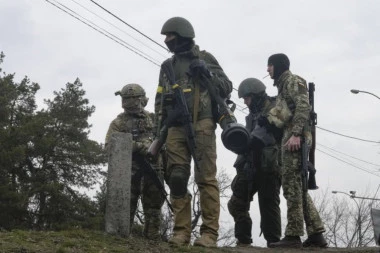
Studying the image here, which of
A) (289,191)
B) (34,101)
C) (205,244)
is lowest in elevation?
(205,244)

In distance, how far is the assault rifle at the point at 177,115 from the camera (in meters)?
6.28

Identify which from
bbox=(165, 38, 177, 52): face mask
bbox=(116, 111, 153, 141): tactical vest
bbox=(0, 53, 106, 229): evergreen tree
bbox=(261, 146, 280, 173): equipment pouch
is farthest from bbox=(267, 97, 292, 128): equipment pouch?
bbox=(0, 53, 106, 229): evergreen tree

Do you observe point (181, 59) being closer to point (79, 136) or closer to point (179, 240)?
point (179, 240)

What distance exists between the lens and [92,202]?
1355 inches

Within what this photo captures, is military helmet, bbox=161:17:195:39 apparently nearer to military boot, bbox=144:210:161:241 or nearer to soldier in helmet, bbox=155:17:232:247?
soldier in helmet, bbox=155:17:232:247

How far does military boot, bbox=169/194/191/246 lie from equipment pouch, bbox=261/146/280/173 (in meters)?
1.61

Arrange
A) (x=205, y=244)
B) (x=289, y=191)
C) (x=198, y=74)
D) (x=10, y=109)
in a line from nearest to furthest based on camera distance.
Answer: (x=205, y=244) < (x=198, y=74) < (x=289, y=191) < (x=10, y=109)

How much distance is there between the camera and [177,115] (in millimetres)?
6391

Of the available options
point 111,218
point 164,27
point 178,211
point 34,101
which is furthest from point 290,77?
point 34,101

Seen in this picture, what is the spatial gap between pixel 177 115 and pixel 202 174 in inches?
26.1

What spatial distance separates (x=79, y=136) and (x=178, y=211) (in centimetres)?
2907

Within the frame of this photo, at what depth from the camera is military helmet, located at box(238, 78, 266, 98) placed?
8.25 metres

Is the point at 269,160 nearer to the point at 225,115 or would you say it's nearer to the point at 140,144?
the point at 225,115

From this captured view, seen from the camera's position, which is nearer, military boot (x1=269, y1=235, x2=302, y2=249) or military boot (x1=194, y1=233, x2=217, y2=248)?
military boot (x1=194, y1=233, x2=217, y2=248)
